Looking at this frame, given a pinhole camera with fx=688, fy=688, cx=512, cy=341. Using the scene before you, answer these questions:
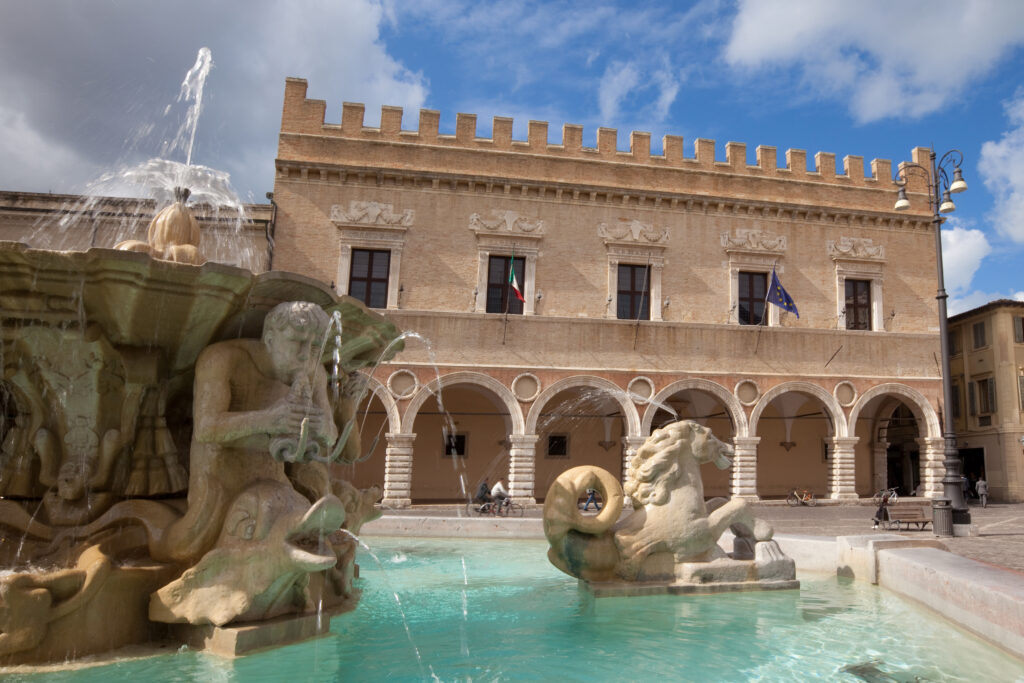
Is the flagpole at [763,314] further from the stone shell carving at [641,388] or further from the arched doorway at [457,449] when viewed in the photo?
the arched doorway at [457,449]

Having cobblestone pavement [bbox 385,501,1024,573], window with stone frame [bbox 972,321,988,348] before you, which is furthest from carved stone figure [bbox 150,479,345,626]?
window with stone frame [bbox 972,321,988,348]

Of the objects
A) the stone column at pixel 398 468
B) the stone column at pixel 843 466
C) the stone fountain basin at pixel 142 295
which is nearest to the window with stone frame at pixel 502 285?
the stone column at pixel 398 468

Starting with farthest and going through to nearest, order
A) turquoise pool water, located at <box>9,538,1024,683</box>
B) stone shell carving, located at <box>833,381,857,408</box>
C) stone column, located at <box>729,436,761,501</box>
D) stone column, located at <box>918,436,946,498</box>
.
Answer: stone column, located at <box>918,436,946,498</box> < stone shell carving, located at <box>833,381,857,408</box> < stone column, located at <box>729,436,761,501</box> < turquoise pool water, located at <box>9,538,1024,683</box>

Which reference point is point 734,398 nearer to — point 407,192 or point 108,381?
point 407,192

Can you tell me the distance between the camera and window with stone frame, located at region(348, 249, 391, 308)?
61.5ft

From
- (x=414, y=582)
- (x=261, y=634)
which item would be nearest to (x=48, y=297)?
(x=261, y=634)

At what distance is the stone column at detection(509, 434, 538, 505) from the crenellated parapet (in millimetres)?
8224

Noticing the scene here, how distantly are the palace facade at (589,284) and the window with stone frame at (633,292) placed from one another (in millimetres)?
64

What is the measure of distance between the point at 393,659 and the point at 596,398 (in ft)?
56.1

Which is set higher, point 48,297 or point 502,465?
point 48,297

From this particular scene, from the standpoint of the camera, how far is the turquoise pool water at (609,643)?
3176 mm

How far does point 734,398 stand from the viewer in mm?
19328

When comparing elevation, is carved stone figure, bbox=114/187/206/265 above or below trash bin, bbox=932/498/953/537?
above

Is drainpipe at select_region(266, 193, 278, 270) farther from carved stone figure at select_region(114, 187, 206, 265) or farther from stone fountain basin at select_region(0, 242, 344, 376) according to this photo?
stone fountain basin at select_region(0, 242, 344, 376)
